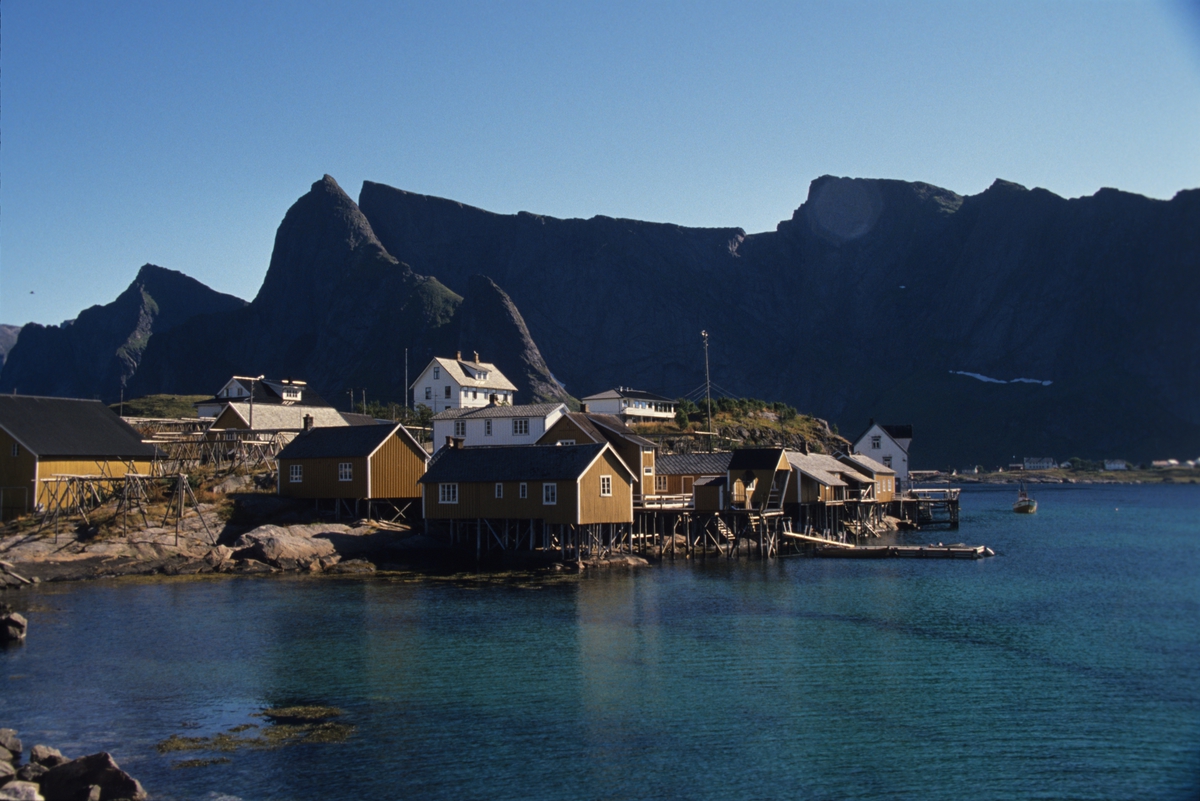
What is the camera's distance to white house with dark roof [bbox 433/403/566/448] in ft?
242

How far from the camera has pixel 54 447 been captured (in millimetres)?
55469

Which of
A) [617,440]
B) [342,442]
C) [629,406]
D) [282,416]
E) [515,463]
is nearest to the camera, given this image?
[515,463]

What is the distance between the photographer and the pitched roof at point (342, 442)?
5959 cm

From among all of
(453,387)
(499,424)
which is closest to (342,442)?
(499,424)

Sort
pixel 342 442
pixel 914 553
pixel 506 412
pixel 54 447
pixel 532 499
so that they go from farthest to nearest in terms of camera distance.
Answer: pixel 506 412 → pixel 342 442 → pixel 914 553 → pixel 54 447 → pixel 532 499

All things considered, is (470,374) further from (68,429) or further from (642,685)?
(642,685)

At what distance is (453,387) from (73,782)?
9163 cm

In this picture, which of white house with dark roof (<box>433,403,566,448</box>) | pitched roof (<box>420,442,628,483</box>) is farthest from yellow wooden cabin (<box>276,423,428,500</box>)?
white house with dark roof (<box>433,403,566,448</box>)

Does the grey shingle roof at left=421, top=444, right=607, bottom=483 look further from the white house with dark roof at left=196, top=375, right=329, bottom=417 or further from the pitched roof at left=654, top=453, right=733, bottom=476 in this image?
the white house with dark roof at left=196, top=375, right=329, bottom=417

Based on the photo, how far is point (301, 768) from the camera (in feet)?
64.4

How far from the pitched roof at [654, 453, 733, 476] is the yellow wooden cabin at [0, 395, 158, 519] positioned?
113ft

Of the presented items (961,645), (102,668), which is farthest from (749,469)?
(102,668)

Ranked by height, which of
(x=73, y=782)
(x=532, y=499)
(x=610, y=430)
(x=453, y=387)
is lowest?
(x=73, y=782)

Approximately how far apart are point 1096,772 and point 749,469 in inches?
1792
